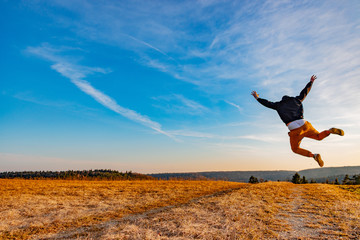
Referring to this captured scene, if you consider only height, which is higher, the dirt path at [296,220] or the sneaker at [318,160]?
the sneaker at [318,160]

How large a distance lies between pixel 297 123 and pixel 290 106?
58 cm

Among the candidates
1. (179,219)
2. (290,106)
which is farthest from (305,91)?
(179,219)

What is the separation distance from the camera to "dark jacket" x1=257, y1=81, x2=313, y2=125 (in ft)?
21.8

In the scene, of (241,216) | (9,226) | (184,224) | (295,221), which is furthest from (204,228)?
(9,226)

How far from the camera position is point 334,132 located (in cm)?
623

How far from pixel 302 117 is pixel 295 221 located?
21.9 ft

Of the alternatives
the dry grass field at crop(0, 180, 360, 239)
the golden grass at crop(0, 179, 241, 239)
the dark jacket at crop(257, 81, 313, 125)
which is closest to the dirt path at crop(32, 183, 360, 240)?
the dry grass field at crop(0, 180, 360, 239)

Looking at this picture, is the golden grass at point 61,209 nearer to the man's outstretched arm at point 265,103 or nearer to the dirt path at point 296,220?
the dirt path at point 296,220

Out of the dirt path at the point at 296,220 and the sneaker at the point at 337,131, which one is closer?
the sneaker at the point at 337,131

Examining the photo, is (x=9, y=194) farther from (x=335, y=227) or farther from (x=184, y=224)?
(x=335, y=227)

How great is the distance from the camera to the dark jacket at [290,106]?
261 inches

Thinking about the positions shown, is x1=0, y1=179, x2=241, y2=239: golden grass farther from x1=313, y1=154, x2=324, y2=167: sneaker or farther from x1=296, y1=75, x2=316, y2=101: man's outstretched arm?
x1=296, y1=75, x2=316, y2=101: man's outstretched arm

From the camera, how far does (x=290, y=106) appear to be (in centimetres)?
674

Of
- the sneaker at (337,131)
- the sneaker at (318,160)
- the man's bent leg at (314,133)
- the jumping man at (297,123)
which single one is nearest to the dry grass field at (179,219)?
the sneaker at (318,160)
